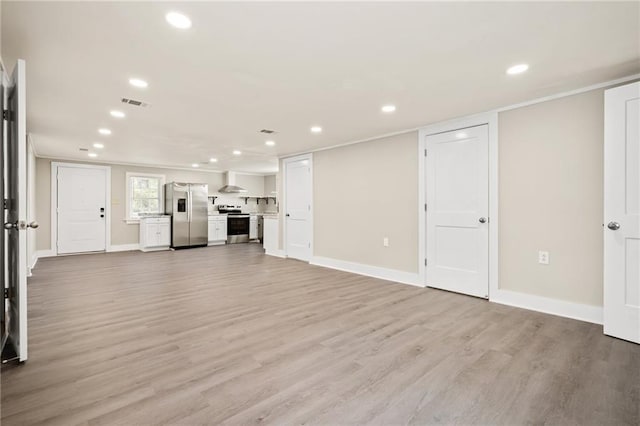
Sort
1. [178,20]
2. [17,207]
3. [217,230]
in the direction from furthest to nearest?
[217,230], [17,207], [178,20]

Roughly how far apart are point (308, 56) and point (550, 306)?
330 cm

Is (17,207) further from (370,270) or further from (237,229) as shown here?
(237,229)

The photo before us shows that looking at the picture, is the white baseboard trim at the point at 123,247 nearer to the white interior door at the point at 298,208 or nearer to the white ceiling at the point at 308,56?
the white interior door at the point at 298,208

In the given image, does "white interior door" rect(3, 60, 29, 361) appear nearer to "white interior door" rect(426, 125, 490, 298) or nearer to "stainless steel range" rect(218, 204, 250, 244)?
"white interior door" rect(426, 125, 490, 298)

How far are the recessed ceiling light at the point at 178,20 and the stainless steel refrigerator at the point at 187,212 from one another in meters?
6.85

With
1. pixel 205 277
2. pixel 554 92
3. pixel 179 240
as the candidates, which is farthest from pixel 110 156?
pixel 554 92

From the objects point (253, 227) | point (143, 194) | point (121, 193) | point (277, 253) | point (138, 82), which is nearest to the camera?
point (138, 82)

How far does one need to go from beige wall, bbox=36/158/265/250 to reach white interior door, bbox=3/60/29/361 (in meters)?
5.64

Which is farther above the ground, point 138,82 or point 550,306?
point 138,82

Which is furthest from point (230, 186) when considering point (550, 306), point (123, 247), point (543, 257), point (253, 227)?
point (550, 306)

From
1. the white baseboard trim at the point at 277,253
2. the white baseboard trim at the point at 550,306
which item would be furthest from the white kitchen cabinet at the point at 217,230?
the white baseboard trim at the point at 550,306

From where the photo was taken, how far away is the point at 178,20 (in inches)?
73.7

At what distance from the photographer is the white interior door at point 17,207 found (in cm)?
205

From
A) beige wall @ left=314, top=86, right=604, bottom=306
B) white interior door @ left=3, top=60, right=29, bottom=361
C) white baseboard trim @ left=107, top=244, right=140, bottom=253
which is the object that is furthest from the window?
beige wall @ left=314, top=86, right=604, bottom=306
